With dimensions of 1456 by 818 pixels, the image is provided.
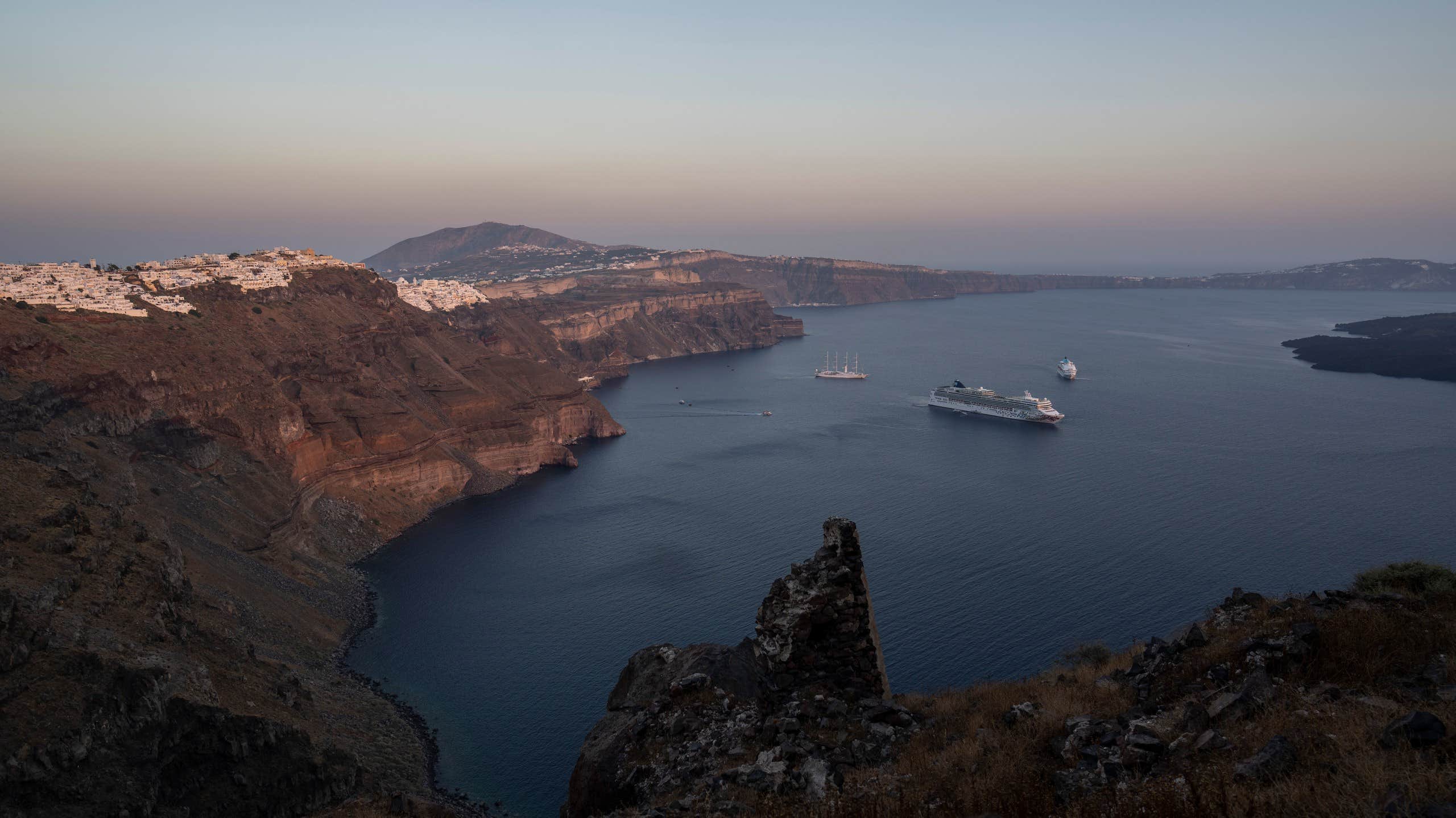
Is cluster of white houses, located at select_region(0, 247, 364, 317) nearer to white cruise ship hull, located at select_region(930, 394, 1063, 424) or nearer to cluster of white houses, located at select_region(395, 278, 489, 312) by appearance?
cluster of white houses, located at select_region(395, 278, 489, 312)

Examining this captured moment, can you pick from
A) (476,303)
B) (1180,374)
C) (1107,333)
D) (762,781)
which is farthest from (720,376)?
(762,781)

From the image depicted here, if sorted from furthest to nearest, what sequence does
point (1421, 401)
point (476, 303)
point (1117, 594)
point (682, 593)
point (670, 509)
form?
point (476, 303) → point (1421, 401) → point (670, 509) → point (682, 593) → point (1117, 594)

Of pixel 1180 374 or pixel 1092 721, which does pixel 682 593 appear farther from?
pixel 1180 374

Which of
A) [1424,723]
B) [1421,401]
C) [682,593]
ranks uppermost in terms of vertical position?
[1424,723]

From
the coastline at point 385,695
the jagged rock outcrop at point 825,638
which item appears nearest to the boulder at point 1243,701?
the jagged rock outcrop at point 825,638

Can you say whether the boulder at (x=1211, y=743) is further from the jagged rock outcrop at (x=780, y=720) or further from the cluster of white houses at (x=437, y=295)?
the cluster of white houses at (x=437, y=295)

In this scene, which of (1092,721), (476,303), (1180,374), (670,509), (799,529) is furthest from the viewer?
(476,303)

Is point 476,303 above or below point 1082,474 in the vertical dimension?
above
